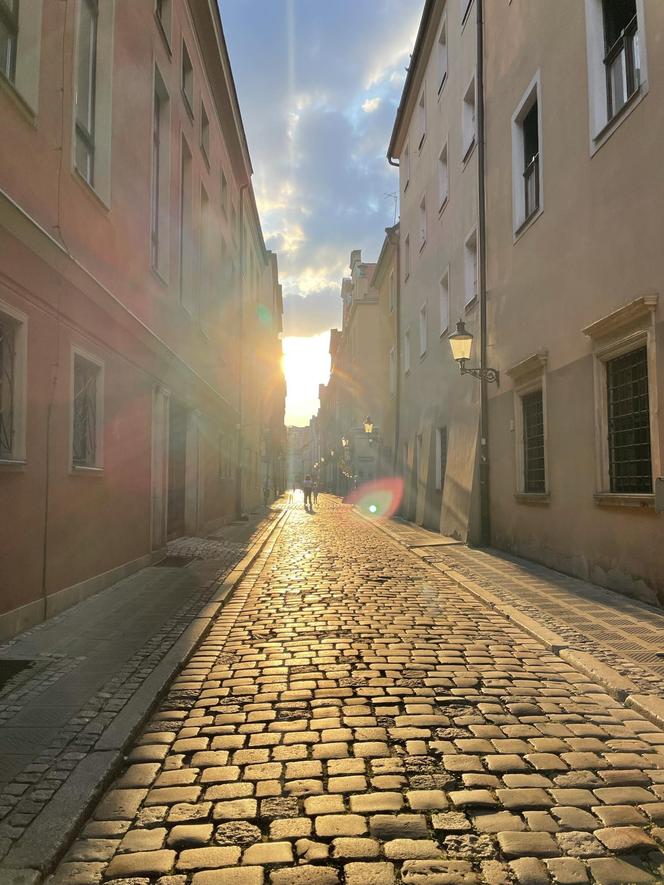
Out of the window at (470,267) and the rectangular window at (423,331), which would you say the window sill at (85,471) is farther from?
the rectangular window at (423,331)

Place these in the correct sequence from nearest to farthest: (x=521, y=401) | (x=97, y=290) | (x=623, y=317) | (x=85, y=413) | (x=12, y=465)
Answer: (x=12, y=465) → (x=623, y=317) → (x=97, y=290) → (x=85, y=413) → (x=521, y=401)

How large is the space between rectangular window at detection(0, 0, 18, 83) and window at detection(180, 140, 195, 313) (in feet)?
25.6

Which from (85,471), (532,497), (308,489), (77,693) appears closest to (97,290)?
(85,471)

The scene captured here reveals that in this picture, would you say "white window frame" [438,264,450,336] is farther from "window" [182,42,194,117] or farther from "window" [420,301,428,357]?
"window" [182,42,194,117]

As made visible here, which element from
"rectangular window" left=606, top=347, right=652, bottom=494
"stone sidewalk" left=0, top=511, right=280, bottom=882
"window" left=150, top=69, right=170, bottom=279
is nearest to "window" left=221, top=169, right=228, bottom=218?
"window" left=150, top=69, right=170, bottom=279

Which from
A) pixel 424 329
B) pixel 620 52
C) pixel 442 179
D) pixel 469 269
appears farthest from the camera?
pixel 424 329

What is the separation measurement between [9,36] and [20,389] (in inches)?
124

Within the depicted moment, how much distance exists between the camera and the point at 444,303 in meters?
18.0

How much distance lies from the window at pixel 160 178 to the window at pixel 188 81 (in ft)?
7.35

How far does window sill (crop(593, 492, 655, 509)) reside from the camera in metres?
7.11

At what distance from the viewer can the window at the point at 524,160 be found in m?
11.2

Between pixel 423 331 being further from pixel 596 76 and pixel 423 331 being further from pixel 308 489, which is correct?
pixel 308 489

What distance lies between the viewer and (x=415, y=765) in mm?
3418

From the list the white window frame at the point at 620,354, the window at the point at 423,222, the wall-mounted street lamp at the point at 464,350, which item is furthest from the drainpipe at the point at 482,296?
the window at the point at 423,222
